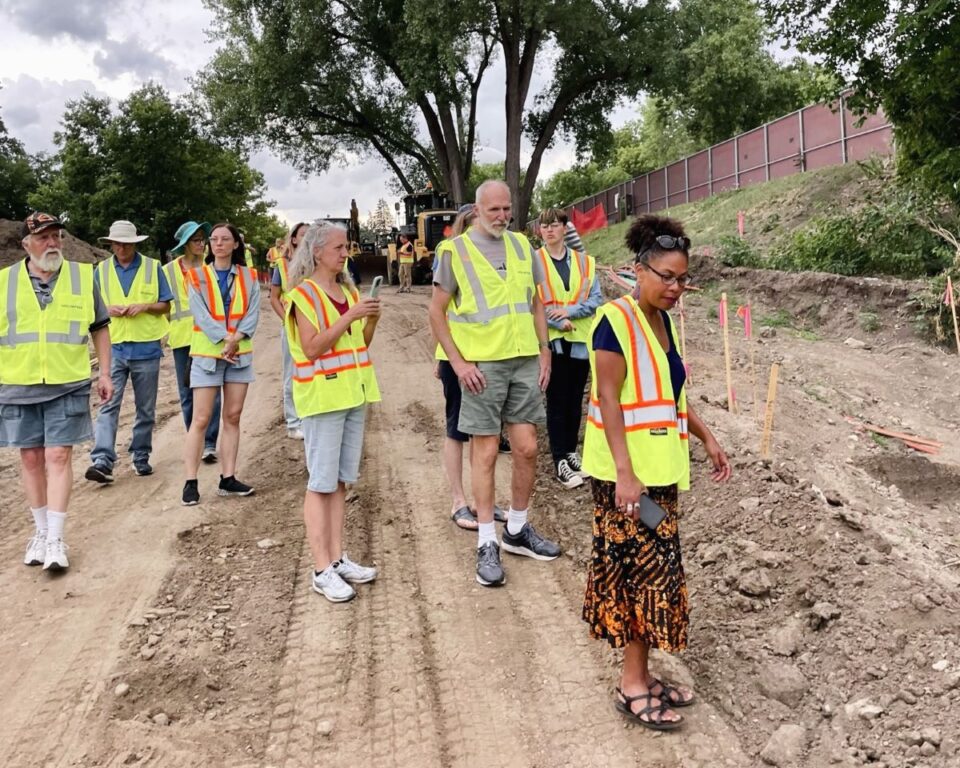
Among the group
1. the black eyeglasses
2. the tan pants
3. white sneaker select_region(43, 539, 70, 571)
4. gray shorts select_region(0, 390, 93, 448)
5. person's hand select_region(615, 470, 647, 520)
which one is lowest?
white sneaker select_region(43, 539, 70, 571)

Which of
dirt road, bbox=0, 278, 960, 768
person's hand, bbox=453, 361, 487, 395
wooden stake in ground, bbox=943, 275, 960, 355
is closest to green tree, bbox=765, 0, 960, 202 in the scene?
wooden stake in ground, bbox=943, 275, 960, 355

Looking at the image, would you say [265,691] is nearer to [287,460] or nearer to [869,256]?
[287,460]

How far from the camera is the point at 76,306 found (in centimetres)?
490

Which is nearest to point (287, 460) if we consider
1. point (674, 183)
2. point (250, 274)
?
point (250, 274)

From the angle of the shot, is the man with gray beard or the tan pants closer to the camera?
the man with gray beard

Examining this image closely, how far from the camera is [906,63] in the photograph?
10.5 m

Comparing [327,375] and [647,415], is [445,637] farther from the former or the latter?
[647,415]

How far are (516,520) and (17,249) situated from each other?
936 inches

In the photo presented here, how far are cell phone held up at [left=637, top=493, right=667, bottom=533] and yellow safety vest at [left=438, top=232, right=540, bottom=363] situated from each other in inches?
62.5

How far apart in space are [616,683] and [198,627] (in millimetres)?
2104

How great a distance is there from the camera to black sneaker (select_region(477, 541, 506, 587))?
4.38 metres

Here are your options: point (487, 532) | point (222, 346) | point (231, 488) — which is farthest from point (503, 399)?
point (231, 488)

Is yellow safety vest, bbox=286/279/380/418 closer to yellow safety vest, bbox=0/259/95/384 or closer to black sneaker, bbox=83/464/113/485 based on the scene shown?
yellow safety vest, bbox=0/259/95/384

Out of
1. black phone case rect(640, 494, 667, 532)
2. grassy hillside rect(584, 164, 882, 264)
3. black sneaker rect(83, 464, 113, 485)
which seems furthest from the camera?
grassy hillside rect(584, 164, 882, 264)
